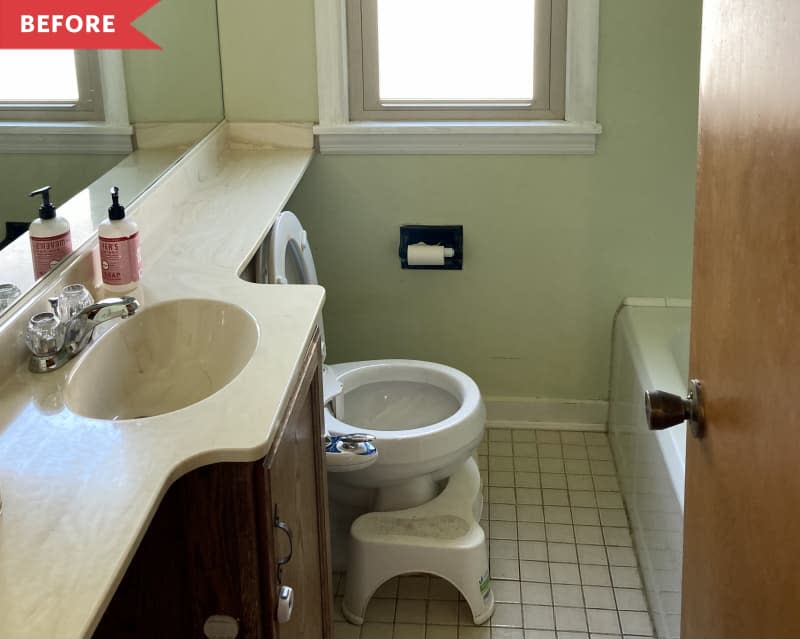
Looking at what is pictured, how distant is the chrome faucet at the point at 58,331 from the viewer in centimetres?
140

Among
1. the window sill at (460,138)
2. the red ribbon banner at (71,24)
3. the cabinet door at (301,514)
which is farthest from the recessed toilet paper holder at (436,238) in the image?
the cabinet door at (301,514)

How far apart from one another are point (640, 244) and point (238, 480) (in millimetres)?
1768

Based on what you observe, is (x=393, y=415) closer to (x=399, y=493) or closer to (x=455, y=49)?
(x=399, y=493)

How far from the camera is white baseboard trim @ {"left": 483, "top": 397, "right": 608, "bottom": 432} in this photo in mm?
2916

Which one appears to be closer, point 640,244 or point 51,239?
point 51,239

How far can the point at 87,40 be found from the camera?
5.65ft

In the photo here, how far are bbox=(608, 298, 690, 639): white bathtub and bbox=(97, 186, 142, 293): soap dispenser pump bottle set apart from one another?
1127 mm

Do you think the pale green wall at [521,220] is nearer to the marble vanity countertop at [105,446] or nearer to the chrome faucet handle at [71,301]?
the marble vanity countertop at [105,446]

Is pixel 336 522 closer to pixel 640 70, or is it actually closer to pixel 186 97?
pixel 186 97

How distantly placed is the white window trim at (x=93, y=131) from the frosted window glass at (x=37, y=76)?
0.04 m

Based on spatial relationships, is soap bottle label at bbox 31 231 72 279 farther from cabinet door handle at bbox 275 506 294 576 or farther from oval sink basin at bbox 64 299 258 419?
cabinet door handle at bbox 275 506 294 576

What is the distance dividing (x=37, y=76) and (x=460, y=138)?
1.34m

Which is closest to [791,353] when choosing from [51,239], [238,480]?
[238,480]

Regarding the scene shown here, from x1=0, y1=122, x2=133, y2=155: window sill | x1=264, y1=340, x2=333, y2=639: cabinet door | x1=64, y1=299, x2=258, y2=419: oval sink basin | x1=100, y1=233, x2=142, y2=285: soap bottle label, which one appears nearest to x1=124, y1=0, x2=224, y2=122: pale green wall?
x1=0, y1=122, x2=133, y2=155: window sill
